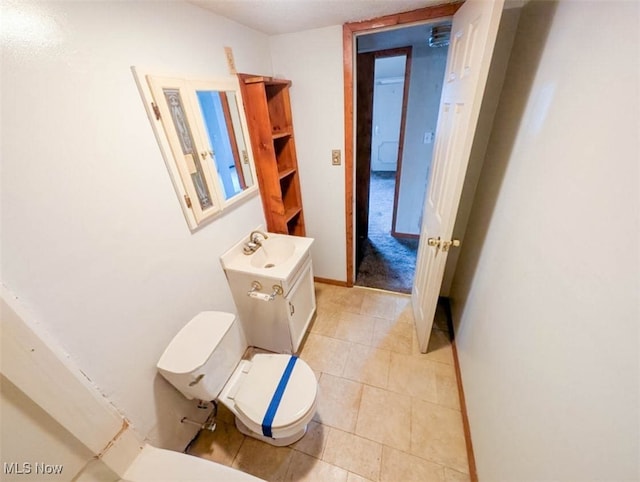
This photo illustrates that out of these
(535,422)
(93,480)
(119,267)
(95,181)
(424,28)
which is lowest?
(93,480)

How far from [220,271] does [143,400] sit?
67 cm

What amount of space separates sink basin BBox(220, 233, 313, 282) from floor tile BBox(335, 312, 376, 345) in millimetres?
689

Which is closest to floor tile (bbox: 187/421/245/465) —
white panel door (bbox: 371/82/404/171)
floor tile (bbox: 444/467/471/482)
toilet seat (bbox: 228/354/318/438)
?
toilet seat (bbox: 228/354/318/438)

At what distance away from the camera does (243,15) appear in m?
1.26

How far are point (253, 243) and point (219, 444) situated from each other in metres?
1.15

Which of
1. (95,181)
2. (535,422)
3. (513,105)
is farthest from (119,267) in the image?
(513,105)

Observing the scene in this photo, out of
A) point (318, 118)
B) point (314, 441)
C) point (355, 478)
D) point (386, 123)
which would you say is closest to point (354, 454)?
point (355, 478)

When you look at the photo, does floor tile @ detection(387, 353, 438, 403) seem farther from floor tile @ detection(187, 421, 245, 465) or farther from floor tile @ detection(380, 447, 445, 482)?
floor tile @ detection(187, 421, 245, 465)

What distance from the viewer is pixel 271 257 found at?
69.2 inches

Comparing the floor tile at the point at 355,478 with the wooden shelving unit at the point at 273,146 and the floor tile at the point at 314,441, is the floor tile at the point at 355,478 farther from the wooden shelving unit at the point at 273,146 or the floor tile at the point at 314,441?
the wooden shelving unit at the point at 273,146

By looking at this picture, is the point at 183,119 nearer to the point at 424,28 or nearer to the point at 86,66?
the point at 86,66

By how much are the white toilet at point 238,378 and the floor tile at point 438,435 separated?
61 centimetres

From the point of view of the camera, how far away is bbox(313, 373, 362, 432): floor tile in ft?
4.46

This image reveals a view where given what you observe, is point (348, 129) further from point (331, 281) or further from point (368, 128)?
point (331, 281)
